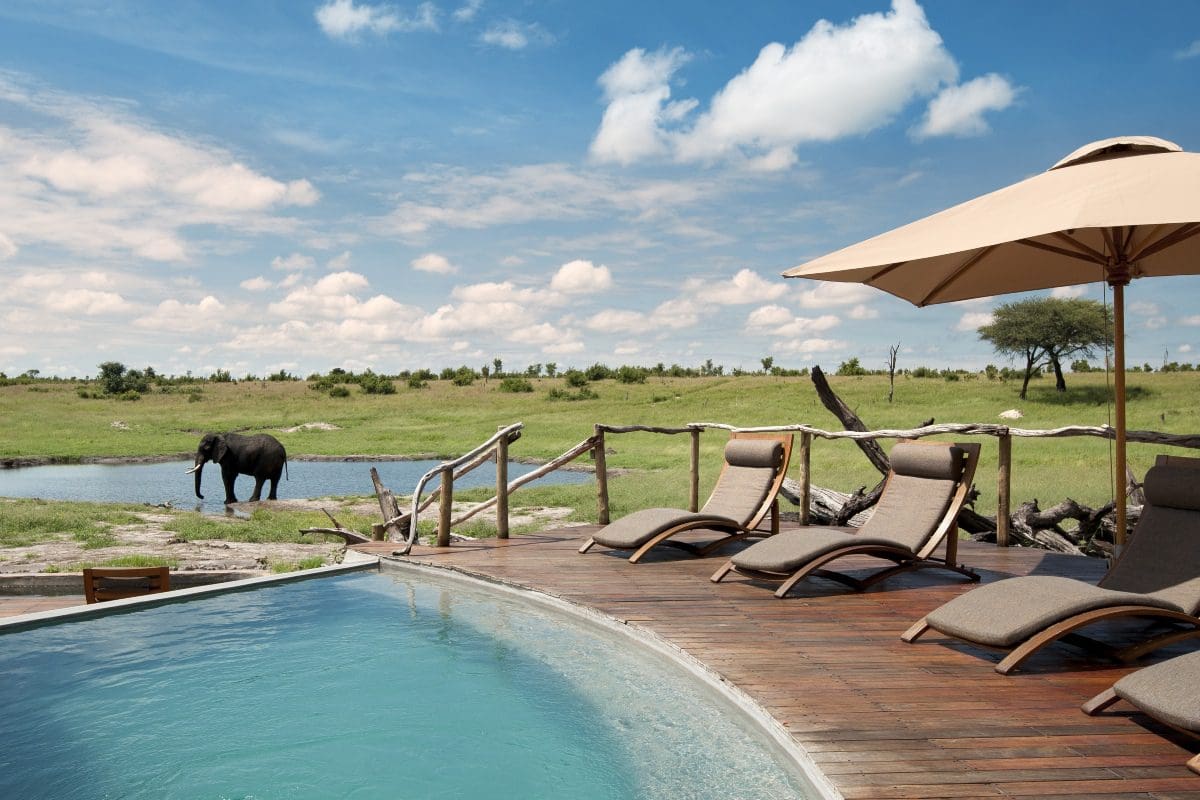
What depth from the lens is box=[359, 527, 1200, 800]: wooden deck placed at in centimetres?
303

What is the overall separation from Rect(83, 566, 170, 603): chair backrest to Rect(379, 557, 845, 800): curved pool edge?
6.51 ft

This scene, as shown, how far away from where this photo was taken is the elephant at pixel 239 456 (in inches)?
733

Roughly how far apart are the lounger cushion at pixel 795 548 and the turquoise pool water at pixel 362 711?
50.1 inches

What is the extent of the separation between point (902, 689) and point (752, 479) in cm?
411

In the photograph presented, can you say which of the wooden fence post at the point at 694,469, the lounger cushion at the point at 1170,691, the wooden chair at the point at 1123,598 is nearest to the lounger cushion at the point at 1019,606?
the wooden chair at the point at 1123,598

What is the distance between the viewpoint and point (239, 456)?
18.8 metres

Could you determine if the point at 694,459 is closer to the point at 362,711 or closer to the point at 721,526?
the point at 721,526

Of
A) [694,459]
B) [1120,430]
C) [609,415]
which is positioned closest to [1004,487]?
[1120,430]

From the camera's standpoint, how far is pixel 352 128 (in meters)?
15.9

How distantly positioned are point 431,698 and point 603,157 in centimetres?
1139

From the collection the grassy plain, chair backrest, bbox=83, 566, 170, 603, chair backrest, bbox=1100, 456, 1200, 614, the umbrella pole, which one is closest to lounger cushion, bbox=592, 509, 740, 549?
the umbrella pole

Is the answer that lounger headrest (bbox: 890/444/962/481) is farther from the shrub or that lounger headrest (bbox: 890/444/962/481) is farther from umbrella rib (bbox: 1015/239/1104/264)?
the shrub

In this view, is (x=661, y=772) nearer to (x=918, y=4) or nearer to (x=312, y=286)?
(x=918, y=4)

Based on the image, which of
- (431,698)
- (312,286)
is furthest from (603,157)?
(312,286)
